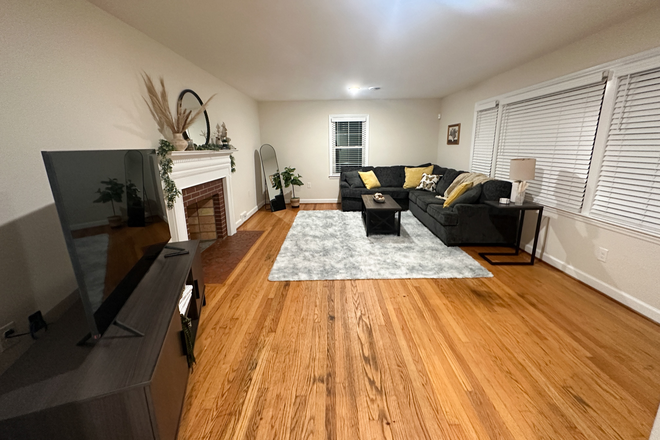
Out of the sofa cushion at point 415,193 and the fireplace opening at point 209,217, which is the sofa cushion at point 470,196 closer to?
the sofa cushion at point 415,193

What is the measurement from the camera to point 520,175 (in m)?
3.01

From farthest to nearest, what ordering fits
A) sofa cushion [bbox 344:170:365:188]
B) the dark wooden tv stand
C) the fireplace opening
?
sofa cushion [bbox 344:170:365:188], the fireplace opening, the dark wooden tv stand

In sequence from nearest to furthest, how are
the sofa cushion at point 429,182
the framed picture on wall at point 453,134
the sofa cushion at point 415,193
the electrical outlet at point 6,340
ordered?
the electrical outlet at point 6,340 < the sofa cushion at point 415,193 < the framed picture on wall at point 453,134 < the sofa cushion at point 429,182

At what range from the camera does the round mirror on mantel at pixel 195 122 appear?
3096 millimetres

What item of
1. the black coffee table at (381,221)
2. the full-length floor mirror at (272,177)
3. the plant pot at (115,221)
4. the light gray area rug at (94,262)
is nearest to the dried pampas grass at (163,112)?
the plant pot at (115,221)

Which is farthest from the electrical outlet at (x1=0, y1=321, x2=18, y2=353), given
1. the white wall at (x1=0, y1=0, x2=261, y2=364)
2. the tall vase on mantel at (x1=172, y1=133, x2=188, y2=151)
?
the tall vase on mantel at (x1=172, y1=133, x2=188, y2=151)

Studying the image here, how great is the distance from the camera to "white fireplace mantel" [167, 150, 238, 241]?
2732 millimetres

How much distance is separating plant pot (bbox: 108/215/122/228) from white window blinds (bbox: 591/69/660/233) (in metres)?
3.65

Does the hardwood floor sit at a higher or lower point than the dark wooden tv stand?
lower

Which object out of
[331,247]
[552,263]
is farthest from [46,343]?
[552,263]

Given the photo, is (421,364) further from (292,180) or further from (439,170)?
(292,180)

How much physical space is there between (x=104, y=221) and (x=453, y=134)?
584cm

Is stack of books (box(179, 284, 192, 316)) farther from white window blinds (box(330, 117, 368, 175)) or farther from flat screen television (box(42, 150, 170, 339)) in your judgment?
white window blinds (box(330, 117, 368, 175))

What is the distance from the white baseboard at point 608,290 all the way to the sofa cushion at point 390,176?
3297 millimetres
